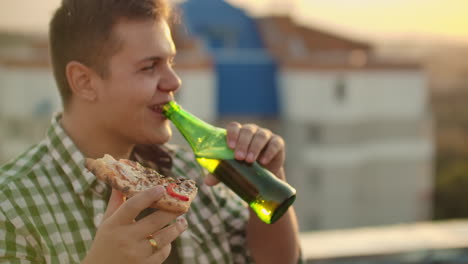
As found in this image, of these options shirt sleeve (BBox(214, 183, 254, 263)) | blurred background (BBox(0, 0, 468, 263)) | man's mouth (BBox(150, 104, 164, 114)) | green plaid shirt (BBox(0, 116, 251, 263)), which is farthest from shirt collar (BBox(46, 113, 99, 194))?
blurred background (BBox(0, 0, 468, 263))

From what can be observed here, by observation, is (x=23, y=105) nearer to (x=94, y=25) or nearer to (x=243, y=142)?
(x=94, y=25)

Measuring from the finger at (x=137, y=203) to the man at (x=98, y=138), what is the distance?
264mm

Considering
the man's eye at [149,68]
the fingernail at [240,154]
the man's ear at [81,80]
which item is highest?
the man's eye at [149,68]

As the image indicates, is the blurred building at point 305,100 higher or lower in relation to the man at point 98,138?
lower

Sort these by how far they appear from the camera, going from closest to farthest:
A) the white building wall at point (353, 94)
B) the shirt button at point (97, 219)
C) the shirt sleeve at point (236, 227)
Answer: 1. the shirt button at point (97, 219)
2. the shirt sleeve at point (236, 227)
3. the white building wall at point (353, 94)

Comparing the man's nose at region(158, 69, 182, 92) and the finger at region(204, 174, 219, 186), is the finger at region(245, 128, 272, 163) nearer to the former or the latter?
the finger at region(204, 174, 219, 186)

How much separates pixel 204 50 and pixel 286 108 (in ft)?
10.6

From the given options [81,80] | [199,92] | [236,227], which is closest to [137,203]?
[81,80]

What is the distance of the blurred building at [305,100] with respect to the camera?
1628 cm

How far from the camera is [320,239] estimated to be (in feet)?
8.75

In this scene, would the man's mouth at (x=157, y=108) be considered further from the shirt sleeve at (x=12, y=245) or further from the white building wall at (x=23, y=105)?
the white building wall at (x=23, y=105)

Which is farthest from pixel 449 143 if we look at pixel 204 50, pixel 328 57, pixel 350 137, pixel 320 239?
pixel 320 239

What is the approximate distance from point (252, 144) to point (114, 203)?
387mm

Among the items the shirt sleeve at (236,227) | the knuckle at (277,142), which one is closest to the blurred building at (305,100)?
the shirt sleeve at (236,227)
